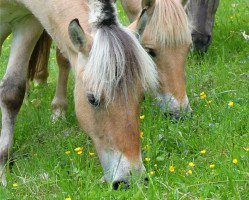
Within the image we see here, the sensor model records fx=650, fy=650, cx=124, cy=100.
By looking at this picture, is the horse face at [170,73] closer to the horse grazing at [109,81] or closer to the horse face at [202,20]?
the horse grazing at [109,81]

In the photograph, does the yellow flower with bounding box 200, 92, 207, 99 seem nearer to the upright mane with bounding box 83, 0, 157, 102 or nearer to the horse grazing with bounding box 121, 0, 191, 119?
the horse grazing with bounding box 121, 0, 191, 119

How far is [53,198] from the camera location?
407 centimetres

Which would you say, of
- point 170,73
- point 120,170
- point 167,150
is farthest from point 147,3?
point 120,170

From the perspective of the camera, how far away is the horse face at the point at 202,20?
25.2 feet

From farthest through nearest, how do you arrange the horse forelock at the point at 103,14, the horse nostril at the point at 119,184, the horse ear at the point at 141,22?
the horse ear at the point at 141,22
the horse forelock at the point at 103,14
the horse nostril at the point at 119,184

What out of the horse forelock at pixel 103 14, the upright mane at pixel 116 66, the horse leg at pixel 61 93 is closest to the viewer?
the upright mane at pixel 116 66

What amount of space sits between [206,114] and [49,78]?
9.88ft

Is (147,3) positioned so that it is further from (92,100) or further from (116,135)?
(116,135)

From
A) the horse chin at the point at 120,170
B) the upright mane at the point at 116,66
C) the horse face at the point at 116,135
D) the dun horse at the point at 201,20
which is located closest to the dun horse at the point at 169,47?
the upright mane at the point at 116,66

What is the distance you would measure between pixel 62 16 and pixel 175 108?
125cm

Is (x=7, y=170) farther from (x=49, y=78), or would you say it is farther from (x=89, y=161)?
(x=49, y=78)

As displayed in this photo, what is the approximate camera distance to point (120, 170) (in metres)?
4.07

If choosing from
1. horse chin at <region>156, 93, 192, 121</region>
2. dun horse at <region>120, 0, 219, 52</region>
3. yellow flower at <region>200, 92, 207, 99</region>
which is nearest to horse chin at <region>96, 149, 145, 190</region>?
horse chin at <region>156, 93, 192, 121</region>

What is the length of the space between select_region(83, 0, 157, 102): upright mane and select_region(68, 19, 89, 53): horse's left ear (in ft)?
0.33
